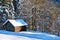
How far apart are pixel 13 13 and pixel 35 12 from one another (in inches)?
66.2

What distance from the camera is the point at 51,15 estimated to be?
43.0 feet

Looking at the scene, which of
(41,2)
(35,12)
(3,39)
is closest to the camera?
(3,39)

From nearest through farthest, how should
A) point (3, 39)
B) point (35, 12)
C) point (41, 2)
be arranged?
point (3, 39), point (35, 12), point (41, 2)

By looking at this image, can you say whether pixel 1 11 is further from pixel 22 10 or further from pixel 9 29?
pixel 9 29

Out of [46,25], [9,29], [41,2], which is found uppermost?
[41,2]

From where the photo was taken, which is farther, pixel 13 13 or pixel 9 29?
pixel 13 13

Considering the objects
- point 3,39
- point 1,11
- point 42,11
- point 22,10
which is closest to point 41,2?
point 42,11

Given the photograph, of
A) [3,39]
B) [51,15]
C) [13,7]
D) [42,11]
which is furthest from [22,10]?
[3,39]

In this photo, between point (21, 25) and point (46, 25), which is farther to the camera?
point (46, 25)

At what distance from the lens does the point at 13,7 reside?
12.6 m

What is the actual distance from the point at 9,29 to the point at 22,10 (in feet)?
23.5

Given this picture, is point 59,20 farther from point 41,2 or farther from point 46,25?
point 41,2

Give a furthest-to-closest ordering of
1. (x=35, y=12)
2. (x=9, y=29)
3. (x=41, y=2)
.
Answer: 1. (x=41, y=2)
2. (x=35, y=12)
3. (x=9, y=29)

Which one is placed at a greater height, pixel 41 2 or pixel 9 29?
pixel 41 2
